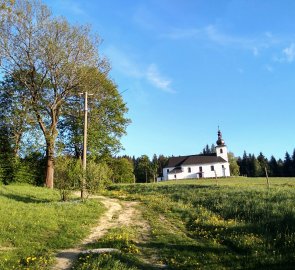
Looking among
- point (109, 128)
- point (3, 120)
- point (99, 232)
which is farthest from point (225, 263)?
point (109, 128)

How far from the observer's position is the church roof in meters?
103

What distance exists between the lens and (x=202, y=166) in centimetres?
10375

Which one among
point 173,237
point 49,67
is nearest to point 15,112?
point 49,67

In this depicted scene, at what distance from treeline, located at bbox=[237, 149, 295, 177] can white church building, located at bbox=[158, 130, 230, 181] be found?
29331mm

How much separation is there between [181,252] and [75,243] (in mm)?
3835

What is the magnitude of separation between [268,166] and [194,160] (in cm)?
4204

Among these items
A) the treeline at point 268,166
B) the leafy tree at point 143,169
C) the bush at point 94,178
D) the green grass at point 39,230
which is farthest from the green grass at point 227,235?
the treeline at point 268,166

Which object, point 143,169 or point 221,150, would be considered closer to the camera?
point 221,150

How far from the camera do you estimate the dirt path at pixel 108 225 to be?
10203mm

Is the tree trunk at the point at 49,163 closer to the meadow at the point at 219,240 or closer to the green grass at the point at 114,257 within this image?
the meadow at the point at 219,240

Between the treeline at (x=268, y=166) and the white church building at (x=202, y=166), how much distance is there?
29.3 metres

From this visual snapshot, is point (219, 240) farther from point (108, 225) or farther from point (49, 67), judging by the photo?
point (49, 67)

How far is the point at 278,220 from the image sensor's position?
44.2 feet

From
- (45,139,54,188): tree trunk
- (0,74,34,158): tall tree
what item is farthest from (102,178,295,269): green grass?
(0,74,34,158): tall tree
